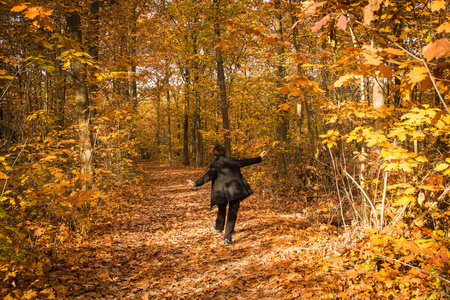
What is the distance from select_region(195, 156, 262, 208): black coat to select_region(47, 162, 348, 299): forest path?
99 cm

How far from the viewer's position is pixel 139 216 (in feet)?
24.5

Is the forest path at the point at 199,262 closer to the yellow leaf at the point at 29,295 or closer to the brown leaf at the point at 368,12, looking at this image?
the yellow leaf at the point at 29,295

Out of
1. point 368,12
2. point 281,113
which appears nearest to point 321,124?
point 368,12

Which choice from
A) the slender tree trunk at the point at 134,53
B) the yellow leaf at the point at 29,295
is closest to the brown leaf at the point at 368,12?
the slender tree trunk at the point at 134,53

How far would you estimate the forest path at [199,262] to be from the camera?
3554 mm

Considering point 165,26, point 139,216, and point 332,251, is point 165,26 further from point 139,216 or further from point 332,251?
point 332,251

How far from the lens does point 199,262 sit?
179 inches

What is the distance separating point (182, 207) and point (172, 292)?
500 centimetres

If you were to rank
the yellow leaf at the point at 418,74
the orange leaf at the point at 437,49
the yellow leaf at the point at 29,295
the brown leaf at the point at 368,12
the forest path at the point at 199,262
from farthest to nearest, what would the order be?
the forest path at the point at 199,262 < the yellow leaf at the point at 29,295 < the brown leaf at the point at 368,12 < the yellow leaf at the point at 418,74 < the orange leaf at the point at 437,49

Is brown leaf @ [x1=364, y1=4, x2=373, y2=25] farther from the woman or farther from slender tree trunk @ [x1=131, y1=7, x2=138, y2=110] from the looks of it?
slender tree trunk @ [x1=131, y1=7, x2=138, y2=110]

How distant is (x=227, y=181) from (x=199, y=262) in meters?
1.56

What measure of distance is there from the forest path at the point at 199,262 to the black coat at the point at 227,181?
3.26 ft

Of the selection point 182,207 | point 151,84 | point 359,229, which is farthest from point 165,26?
point 359,229

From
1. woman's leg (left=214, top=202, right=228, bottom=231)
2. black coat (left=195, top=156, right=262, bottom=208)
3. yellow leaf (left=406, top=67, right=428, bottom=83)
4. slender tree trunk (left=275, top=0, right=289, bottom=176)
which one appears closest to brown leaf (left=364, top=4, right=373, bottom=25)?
yellow leaf (left=406, top=67, right=428, bottom=83)
